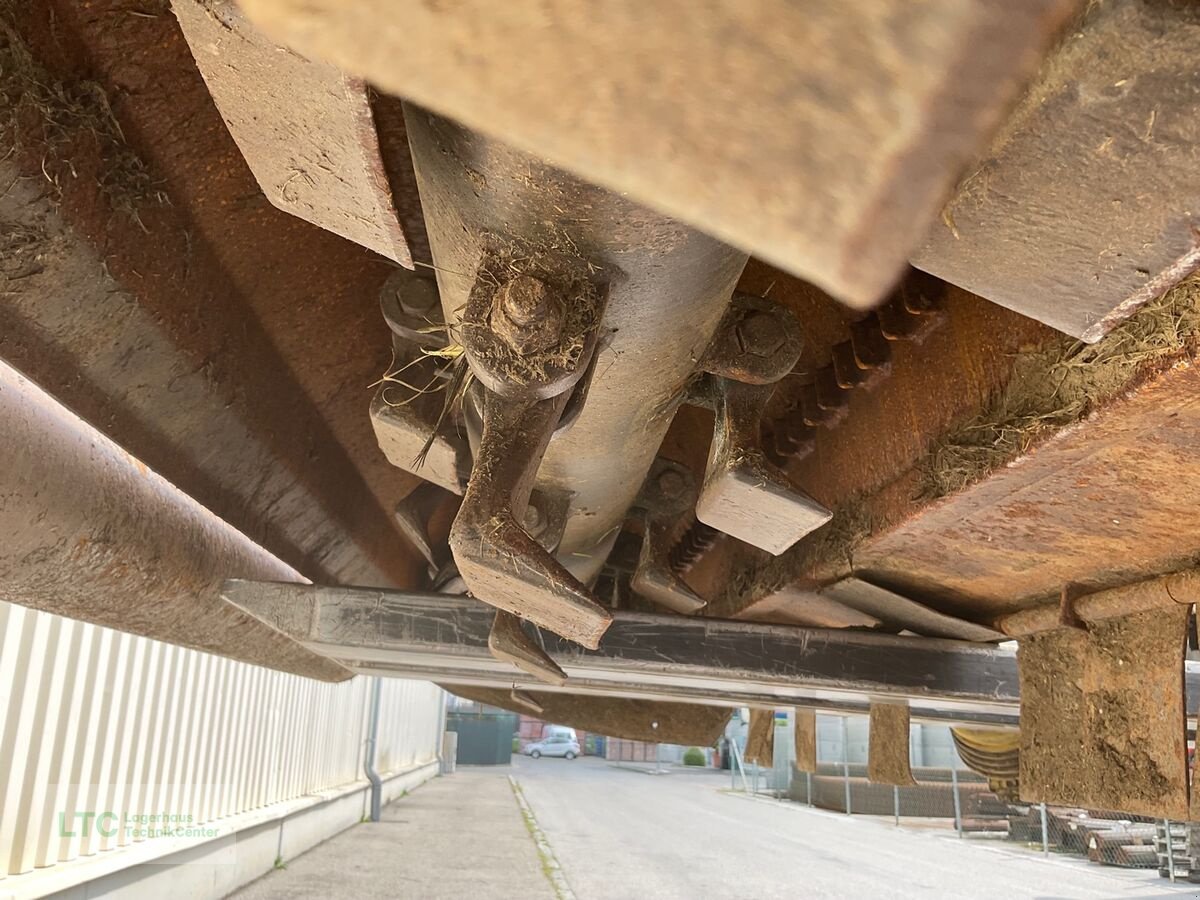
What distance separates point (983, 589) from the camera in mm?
1979

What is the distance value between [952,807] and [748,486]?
53.4ft

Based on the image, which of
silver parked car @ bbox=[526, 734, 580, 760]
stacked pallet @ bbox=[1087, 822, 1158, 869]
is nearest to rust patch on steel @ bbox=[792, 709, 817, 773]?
stacked pallet @ bbox=[1087, 822, 1158, 869]

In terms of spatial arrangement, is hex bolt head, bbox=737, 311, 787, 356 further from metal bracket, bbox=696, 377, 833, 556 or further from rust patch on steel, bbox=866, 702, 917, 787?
rust patch on steel, bbox=866, 702, 917, 787

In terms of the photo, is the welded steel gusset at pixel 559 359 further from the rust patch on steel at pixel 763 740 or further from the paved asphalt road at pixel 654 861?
the paved asphalt road at pixel 654 861

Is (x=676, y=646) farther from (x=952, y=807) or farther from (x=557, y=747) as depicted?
(x=557, y=747)

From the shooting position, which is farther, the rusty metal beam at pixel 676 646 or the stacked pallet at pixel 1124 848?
the stacked pallet at pixel 1124 848

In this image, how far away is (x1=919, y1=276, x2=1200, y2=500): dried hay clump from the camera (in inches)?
37.8

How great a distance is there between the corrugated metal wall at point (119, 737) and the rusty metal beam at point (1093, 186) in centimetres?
442

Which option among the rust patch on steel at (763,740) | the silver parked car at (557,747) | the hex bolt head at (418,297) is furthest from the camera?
the silver parked car at (557,747)

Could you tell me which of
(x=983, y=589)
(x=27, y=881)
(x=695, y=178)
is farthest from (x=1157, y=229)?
(x=27, y=881)

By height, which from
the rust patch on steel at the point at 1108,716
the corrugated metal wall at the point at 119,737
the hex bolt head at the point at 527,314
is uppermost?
the hex bolt head at the point at 527,314

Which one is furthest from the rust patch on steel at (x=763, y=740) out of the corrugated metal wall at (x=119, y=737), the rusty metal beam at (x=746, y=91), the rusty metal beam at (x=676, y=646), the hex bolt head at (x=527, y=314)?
the rusty metal beam at (x=746, y=91)

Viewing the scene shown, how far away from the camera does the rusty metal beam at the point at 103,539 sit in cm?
132

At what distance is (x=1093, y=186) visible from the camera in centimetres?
62
